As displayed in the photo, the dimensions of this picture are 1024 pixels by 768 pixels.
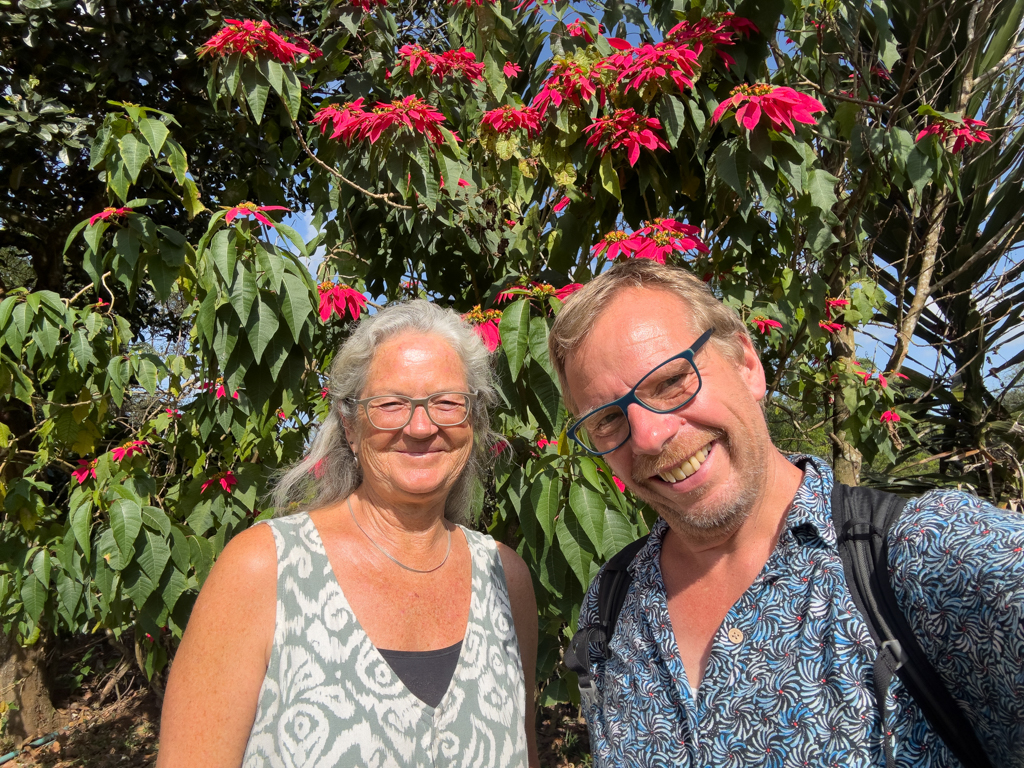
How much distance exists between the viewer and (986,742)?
699 millimetres

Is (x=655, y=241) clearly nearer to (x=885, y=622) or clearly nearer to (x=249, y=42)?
(x=885, y=622)

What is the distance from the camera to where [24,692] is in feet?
13.5

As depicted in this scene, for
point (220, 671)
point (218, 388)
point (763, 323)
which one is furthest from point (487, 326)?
point (763, 323)

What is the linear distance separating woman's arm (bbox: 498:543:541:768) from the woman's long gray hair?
0.17 metres

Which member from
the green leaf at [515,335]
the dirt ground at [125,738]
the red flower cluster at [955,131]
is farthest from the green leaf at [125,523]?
the dirt ground at [125,738]

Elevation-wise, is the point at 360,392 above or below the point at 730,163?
below

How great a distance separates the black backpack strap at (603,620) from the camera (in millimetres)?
1103

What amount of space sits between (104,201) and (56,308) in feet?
7.51

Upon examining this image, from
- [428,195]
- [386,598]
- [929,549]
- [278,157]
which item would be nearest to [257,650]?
[386,598]

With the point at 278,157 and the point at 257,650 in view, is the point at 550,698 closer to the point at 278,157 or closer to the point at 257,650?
the point at 257,650

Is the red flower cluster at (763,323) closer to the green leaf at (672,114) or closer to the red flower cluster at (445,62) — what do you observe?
the green leaf at (672,114)

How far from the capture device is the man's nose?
996mm

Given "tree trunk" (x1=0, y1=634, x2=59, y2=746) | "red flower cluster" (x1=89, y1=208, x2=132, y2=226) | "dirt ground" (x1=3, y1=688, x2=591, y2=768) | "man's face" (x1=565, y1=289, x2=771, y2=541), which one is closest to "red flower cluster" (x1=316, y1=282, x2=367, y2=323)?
"red flower cluster" (x1=89, y1=208, x2=132, y2=226)

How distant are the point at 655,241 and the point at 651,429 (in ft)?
2.35
